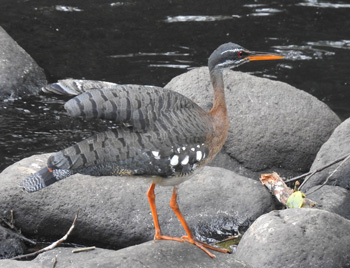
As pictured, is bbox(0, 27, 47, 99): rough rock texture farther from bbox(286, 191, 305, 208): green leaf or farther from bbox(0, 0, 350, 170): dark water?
bbox(286, 191, 305, 208): green leaf

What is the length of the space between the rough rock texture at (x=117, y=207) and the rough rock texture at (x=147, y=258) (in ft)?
2.69

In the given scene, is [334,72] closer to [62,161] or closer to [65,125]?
[65,125]

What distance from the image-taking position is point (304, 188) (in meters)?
8.25

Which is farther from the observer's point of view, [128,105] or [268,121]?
[268,121]

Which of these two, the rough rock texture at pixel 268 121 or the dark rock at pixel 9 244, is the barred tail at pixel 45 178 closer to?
the dark rock at pixel 9 244

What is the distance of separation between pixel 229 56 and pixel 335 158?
7.01ft

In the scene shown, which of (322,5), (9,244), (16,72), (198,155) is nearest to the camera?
(198,155)

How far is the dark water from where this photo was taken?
11.0m

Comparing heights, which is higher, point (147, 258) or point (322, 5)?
point (322, 5)

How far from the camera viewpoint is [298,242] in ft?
20.5

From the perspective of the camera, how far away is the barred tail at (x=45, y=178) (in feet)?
18.5

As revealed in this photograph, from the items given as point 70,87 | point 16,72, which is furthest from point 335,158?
point 16,72

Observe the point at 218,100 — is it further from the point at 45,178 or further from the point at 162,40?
A: the point at 162,40

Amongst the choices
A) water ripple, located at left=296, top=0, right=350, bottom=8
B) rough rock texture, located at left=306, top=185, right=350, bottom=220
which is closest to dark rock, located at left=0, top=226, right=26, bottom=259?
rough rock texture, located at left=306, top=185, right=350, bottom=220
